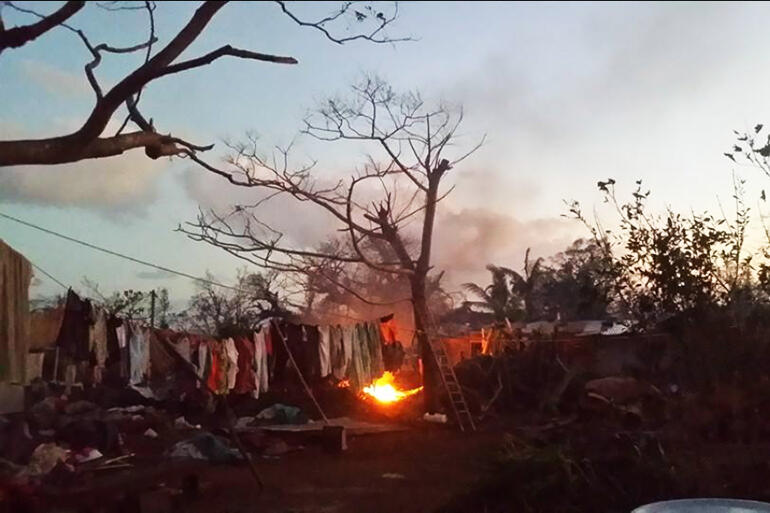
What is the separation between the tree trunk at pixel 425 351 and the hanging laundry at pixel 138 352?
5850 millimetres

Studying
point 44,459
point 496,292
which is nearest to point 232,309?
point 496,292

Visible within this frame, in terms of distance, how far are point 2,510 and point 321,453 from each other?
5.94 metres

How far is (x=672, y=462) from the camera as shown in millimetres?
7301

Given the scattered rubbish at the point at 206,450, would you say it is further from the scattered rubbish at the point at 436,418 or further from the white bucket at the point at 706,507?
the white bucket at the point at 706,507

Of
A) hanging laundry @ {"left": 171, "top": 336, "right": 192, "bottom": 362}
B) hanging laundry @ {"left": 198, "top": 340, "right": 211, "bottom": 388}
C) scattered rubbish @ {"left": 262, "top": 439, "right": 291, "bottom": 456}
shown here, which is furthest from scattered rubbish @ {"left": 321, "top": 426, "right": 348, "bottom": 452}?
hanging laundry @ {"left": 171, "top": 336, "right": 192, "bottom": 362}

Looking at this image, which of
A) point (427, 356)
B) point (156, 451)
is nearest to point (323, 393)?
point (427, 356)

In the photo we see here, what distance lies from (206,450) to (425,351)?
617cm

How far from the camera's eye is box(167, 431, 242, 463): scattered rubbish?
1091 cm

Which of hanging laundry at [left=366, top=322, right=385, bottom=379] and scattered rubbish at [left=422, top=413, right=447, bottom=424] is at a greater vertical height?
hanging laundry at [left=366, top=322, right=385, bottom=379]

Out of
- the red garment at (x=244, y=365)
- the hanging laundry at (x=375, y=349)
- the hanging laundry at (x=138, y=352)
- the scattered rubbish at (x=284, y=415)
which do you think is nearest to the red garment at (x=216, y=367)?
the red garment at (x=244, y=365)

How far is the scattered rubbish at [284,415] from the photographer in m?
14.6

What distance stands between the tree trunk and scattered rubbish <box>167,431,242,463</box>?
558 centimetres

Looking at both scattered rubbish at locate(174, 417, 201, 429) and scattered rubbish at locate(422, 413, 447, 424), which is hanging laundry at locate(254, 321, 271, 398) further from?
scattered rubbish at locate(422, 413, 447, 424)

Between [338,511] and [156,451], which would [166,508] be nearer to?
[338,511]
